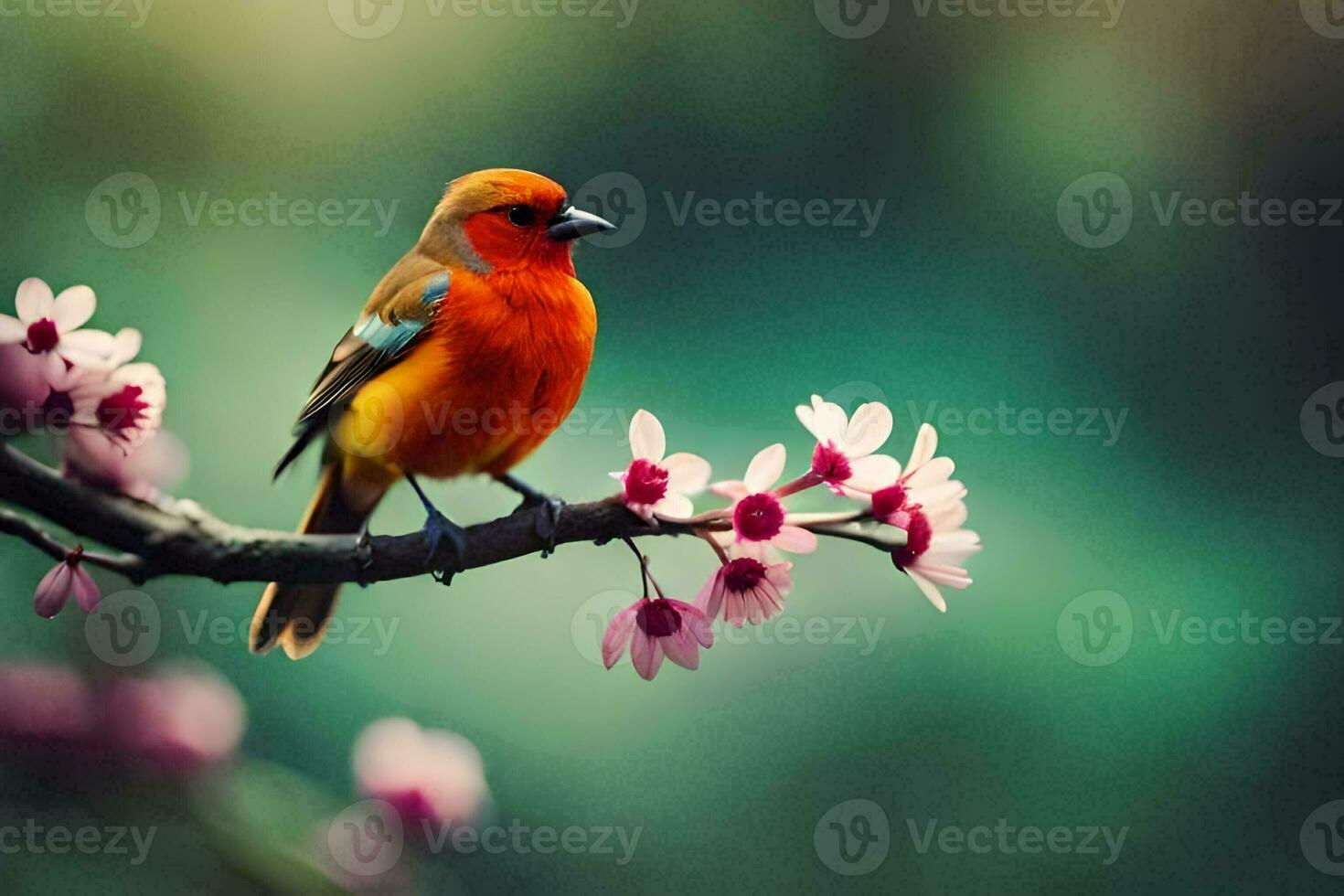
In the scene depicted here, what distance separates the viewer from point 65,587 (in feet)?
2.52

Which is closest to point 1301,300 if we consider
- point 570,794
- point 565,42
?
point 565,42

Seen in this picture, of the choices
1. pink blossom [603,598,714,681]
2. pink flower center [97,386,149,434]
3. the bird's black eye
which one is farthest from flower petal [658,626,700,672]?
the bird's black eye

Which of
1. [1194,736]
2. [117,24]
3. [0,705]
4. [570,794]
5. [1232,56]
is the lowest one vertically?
[0,705]

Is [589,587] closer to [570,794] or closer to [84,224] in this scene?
[570,794]

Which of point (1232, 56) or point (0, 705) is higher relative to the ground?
point (1232, 56)

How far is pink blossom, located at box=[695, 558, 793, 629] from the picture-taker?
781mm

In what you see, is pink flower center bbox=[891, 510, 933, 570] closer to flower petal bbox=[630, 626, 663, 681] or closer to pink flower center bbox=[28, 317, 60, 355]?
flower petal bbox=[630, 626, 663, 681]

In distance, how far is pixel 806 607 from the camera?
1604 mm

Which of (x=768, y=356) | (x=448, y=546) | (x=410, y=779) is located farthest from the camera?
(x=768, y=356)

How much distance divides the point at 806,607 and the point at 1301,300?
1230 millimetres

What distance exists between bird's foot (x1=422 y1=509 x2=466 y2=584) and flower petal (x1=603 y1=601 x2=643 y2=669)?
0.12 meters

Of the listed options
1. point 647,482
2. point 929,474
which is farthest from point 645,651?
point 929,474

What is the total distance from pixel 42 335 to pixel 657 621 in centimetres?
44

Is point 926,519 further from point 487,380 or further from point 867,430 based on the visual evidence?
point 487,380
